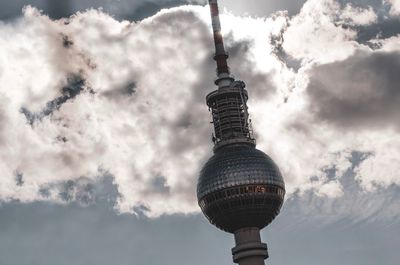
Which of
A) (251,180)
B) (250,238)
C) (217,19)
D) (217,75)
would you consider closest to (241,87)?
(217,75)

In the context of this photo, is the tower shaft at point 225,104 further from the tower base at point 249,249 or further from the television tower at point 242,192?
the tower base at point 249,249

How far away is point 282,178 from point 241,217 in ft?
59.3

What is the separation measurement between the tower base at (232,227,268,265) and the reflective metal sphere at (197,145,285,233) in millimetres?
2748

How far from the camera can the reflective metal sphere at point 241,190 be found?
17200 centimetres

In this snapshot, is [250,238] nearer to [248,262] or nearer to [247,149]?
[248,262]

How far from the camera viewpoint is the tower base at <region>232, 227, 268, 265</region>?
16857 cm

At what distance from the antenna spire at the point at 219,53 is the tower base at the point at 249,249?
48660 mm

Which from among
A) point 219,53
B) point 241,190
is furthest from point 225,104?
point 241,190

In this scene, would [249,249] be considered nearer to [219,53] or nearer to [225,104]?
[225,104]

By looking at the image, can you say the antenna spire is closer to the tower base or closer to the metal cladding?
the metal cladding

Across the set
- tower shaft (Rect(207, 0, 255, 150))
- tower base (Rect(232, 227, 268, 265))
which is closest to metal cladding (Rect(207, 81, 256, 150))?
tower shaft (Rect(207, 0, 255, 150))

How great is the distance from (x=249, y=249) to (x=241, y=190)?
15.7 m

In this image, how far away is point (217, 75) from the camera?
199m

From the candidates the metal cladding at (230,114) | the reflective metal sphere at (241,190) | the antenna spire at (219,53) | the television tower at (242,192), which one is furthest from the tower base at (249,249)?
the antenna spire at (219,53)
